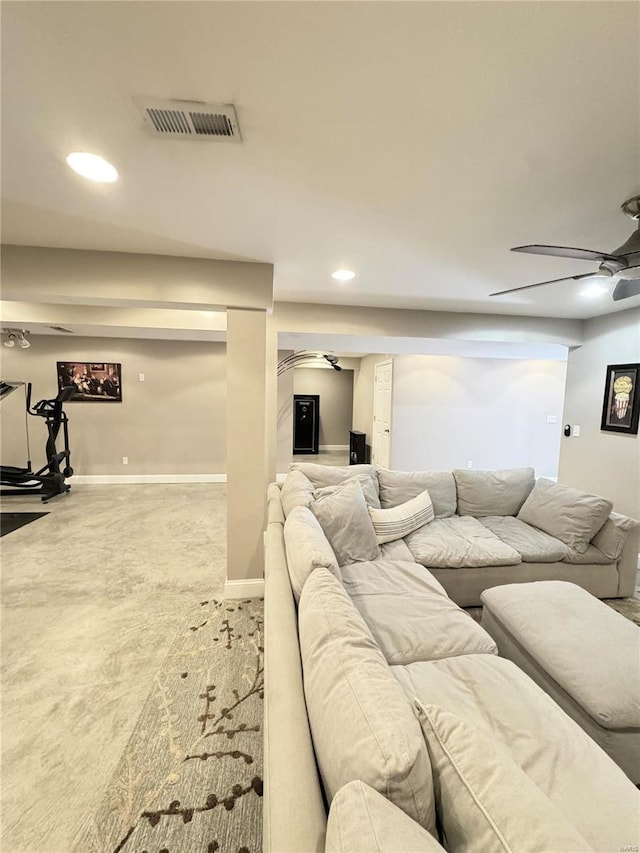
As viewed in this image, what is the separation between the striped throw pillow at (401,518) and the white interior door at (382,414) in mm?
3584

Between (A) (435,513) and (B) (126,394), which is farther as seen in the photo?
(B) (126,394)

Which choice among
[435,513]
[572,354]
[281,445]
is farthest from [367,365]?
[435,513]

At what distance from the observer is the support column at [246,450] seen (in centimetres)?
252

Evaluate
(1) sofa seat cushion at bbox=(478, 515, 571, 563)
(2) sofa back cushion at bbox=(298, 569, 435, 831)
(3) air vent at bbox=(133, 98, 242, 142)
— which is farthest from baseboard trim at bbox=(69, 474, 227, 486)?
(3) air vent at bbox=(133, 98, 242, 142)

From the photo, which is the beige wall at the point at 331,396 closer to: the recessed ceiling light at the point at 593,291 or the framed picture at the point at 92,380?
the framed picture at the point at 92,380

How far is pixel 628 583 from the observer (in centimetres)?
285

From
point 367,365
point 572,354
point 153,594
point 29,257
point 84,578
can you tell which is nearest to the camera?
point 29,257

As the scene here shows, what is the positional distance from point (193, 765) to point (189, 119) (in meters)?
2.40

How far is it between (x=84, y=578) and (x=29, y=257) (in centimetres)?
243

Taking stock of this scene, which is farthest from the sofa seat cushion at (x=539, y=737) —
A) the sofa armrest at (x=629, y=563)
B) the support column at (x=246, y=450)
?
the sofa armrest at (x=629, y=563)

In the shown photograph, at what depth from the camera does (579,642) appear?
5.29 ft

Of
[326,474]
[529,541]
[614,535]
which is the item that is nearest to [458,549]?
[529,541]

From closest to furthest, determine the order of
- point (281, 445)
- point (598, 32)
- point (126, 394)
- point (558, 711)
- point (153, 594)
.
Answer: point (598, 32) → point (558, 711) → point (153, 594) → point (126, 394) → point (281, 445)

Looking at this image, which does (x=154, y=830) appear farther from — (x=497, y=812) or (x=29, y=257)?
(x=29, y=257)
